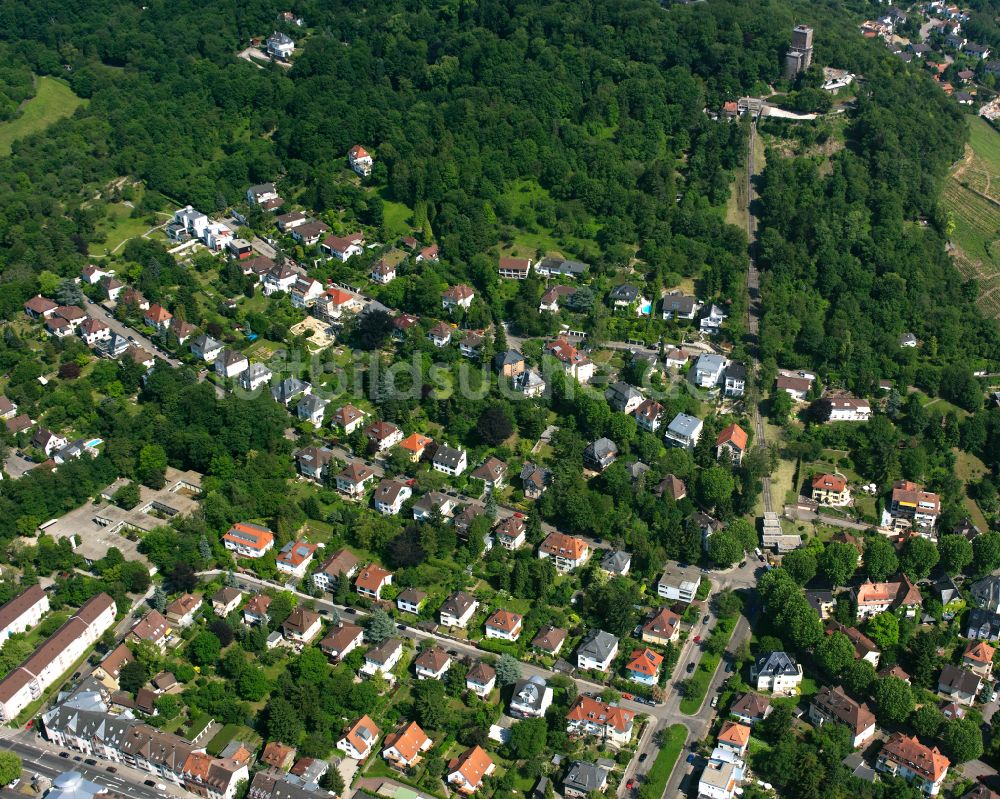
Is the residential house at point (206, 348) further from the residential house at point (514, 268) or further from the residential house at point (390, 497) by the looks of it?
the residential house at point (514, 268)

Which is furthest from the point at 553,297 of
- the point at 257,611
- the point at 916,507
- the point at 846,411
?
the point at 257,611

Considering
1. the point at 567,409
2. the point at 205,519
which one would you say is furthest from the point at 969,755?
the point at 205,519

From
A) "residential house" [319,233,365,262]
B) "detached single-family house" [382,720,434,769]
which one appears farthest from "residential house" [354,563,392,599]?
"residential house" [319,233,365,262]

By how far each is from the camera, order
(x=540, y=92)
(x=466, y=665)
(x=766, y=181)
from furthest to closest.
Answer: (x=540, y=92)
(x=766, y=181)
(x=466, y=665)

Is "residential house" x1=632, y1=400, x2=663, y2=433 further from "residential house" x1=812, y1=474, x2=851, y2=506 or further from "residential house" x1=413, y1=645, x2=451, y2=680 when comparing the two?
"residential house" x1=413, y1=645, x2=451, y2=680

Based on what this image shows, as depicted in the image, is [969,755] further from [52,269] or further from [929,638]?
[52,269]
